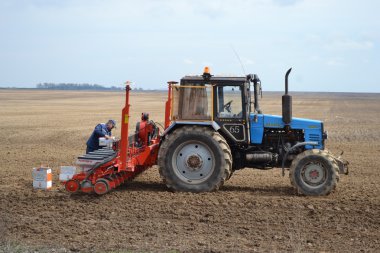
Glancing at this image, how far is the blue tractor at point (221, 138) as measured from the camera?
9.45 metres

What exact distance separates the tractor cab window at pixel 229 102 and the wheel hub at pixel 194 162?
0.86 m

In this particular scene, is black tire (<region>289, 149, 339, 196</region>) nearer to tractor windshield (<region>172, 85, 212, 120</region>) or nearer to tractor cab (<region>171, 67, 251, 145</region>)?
tractor cab (<region>171, 67, 251, 145</region>)

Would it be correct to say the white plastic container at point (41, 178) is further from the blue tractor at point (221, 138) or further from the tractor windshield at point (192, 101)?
the tractor windshield at point (192, 101)

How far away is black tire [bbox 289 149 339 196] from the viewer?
936cm

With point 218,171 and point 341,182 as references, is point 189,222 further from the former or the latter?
point 341,182

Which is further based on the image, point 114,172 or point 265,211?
point 114,172

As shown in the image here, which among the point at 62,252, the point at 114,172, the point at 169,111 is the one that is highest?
the point at 169,111

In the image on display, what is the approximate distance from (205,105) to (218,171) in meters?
1.22

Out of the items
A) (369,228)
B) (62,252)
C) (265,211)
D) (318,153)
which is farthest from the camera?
(318,153)

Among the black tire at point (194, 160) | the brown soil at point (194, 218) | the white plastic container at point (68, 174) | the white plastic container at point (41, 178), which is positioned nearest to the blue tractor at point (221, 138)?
the black tire at point (194, 160)

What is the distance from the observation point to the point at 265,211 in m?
8.41

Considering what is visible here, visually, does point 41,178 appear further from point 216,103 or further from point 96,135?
point 216,103

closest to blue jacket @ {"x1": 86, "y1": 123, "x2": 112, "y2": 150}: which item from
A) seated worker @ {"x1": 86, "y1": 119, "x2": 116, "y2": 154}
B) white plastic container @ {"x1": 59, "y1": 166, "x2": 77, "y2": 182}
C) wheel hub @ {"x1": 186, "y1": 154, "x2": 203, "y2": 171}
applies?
seated worker @ {"x1": 86, "y1": 119, "x2": 116, "y2": 154}

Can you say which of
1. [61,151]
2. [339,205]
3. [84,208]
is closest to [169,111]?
[84,208]
